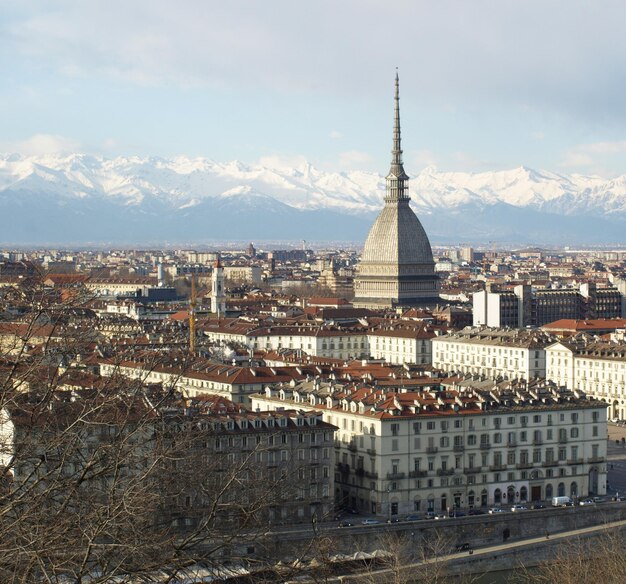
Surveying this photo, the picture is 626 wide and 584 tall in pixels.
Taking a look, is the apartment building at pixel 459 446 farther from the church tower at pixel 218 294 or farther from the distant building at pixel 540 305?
the church tower at pixel 218 294

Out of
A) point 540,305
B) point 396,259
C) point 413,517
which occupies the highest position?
point 396,259

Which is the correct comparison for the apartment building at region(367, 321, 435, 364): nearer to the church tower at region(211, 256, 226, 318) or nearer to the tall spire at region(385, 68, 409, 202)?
the church tower at region(211, 256, 226, 318)

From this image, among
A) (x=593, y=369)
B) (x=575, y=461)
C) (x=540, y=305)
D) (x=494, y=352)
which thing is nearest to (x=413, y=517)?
(x=575, y=461)

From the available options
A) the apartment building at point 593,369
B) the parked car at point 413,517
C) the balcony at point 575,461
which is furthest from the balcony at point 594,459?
the apartment building at point 593,369

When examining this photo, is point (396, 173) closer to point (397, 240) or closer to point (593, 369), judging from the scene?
point (397, 240)

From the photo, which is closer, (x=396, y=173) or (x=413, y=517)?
(x=413, y=517)

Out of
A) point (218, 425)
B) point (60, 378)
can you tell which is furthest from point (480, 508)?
point (60, 378)
